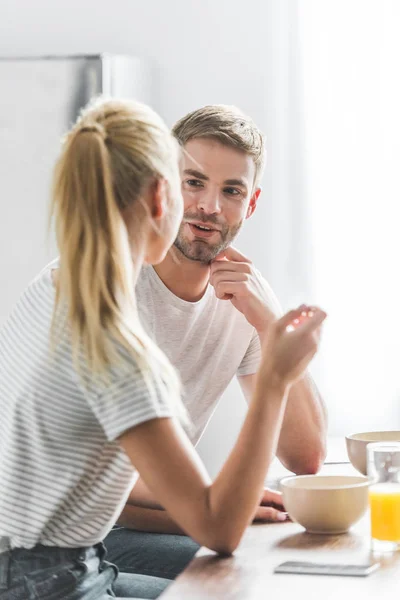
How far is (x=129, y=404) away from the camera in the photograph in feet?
3.66

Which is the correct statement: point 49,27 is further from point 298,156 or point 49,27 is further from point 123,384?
point 123,384

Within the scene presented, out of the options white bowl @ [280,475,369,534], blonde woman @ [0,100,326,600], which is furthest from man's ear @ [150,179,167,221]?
white bowl @ [280,475,369,534]

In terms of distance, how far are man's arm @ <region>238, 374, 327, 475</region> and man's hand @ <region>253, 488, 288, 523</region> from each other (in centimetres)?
26

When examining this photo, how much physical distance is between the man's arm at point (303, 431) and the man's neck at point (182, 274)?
33 centimetres

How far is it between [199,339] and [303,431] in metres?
0.36

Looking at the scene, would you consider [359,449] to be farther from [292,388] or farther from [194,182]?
[194,182]

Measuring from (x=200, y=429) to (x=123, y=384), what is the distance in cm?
95

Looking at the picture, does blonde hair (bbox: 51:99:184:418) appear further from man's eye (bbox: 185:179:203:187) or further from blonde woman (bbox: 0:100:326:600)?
man's eye (bbox: 185:179:203:187)

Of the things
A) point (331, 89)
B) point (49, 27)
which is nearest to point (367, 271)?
point (331, 89)

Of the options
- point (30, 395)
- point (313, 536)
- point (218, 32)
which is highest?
point (218, 32)

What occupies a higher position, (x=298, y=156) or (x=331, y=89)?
(x=331, y=89)

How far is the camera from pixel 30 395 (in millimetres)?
1187

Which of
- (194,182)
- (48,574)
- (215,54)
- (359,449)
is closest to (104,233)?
(48,574)

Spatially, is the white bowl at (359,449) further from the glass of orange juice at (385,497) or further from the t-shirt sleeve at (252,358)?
the t-shirt sleeve at (252,358)
